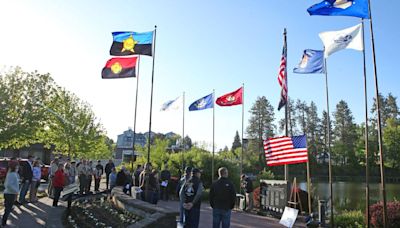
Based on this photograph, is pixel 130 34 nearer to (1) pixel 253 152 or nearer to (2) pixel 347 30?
(2) pixel 347 30

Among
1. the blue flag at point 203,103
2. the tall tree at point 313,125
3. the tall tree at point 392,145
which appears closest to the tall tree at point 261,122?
the tall tree at point 313,125

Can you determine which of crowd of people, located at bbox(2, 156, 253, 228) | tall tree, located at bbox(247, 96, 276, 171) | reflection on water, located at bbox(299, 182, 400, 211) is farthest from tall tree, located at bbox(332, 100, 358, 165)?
crowd of people, located at bbox(2, 156, 253, 228)

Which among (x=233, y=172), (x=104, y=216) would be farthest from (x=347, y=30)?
(x=233, y=172)

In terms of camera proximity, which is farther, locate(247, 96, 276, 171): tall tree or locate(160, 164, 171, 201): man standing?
locate(247, 96, 276, 171): tall tree

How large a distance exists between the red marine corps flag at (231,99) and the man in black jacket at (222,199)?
37.9ft

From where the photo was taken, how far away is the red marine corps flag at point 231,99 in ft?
64.6

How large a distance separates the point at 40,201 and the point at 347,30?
12.8 metres

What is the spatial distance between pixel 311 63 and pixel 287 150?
343cm

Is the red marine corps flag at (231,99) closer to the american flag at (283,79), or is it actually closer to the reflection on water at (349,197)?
the american flag at (283,79)

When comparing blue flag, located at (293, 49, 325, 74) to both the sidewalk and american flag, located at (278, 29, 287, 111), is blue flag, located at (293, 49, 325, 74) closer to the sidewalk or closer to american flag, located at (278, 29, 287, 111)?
american flag, located at (278, 29, 287, 111)

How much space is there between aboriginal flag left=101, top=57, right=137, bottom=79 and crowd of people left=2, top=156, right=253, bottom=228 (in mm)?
3887

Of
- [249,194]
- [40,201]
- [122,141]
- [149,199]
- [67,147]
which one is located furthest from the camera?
[122,141]

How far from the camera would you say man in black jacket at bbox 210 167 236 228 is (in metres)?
8.30

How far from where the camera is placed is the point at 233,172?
2752 centimetres
